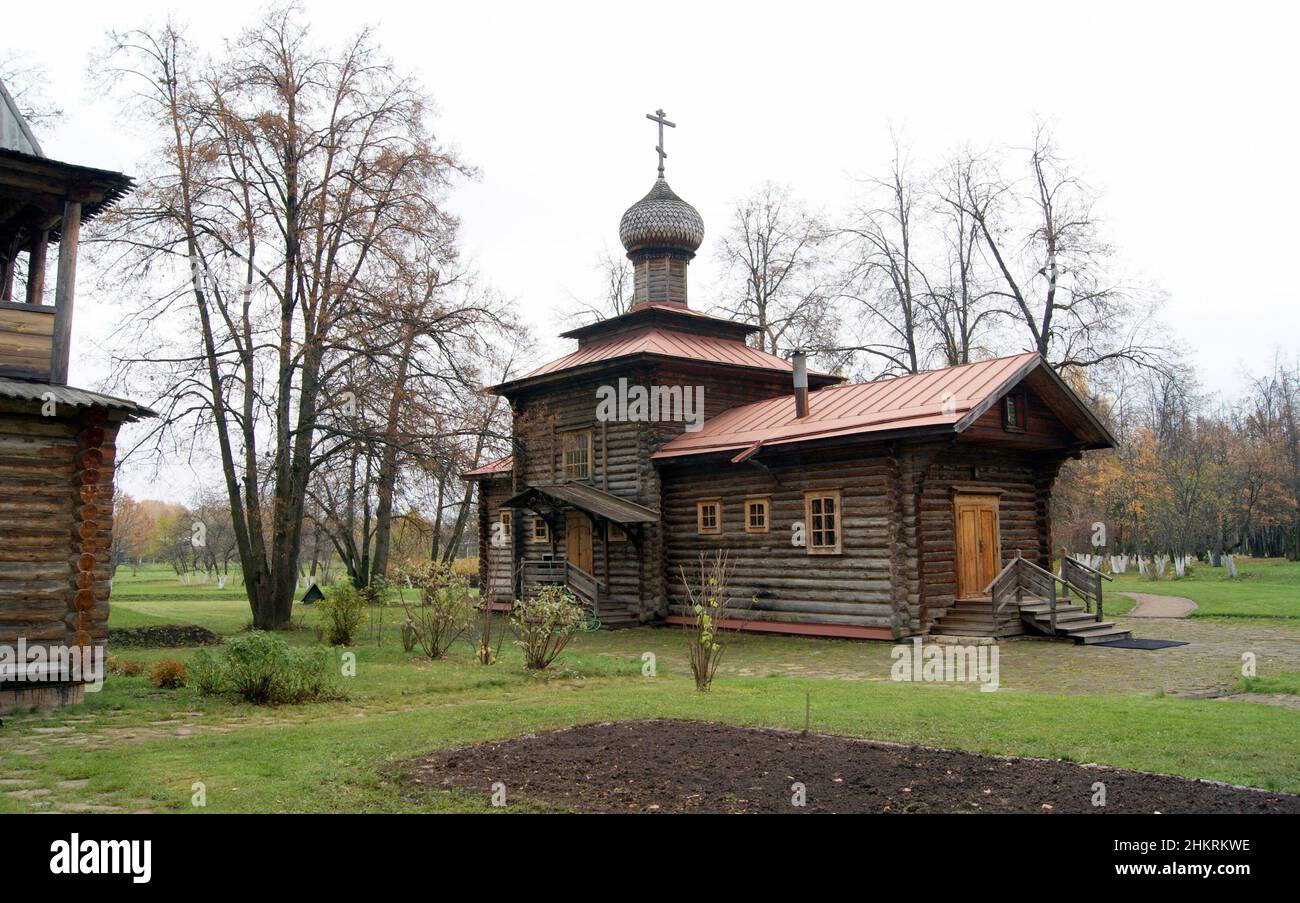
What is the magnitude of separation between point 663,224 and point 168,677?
19691 mm

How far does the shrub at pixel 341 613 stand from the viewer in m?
18.2

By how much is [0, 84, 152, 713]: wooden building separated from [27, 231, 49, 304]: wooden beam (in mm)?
1164

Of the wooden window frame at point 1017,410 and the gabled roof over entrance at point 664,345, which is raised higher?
the gabled roof over entrance at point 664,345

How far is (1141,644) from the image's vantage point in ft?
56.2

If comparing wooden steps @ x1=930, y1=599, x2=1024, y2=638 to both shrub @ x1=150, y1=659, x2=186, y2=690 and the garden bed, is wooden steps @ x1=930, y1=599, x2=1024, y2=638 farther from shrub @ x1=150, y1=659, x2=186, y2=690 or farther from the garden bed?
the garden bed

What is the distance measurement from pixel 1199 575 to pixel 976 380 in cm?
3053

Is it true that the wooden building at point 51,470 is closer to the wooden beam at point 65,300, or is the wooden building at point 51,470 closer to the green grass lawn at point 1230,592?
the wooden beam at point 65,300

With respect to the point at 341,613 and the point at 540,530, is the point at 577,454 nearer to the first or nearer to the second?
the point at 540,530

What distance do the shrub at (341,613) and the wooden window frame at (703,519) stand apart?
820cm

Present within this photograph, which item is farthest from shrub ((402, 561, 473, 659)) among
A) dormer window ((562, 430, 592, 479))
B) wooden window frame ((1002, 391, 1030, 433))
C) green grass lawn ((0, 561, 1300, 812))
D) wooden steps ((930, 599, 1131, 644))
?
wooden window frame ((1002, 391, 1030, 433))

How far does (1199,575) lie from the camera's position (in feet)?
139

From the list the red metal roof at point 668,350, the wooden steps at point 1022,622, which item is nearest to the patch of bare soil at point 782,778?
the wooden steps at point 1022,622
